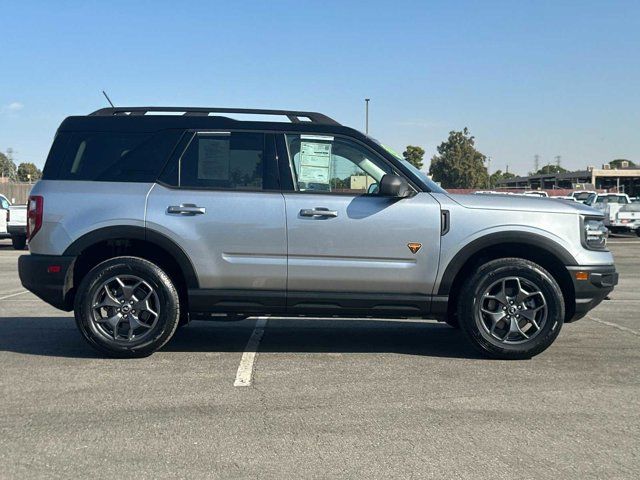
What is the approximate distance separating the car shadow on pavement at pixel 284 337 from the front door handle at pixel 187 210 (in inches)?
53.1

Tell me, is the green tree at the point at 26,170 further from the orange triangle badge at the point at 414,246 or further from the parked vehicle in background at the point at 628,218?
the orange triangle badge at the point at 414,246

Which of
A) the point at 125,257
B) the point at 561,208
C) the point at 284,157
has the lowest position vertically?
the point at 125,257

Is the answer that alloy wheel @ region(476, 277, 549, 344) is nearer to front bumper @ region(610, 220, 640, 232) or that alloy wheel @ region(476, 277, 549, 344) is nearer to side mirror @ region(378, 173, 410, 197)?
side mirror @ region(378, 173, 410, 197)

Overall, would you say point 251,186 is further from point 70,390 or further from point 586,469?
point 586,469

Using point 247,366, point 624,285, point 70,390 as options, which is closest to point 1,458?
point 70,390

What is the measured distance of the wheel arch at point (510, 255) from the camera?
5.58 m

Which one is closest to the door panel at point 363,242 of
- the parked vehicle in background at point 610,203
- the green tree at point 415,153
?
the parked vehicle in background at point 610,203

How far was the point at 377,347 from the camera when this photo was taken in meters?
6.23

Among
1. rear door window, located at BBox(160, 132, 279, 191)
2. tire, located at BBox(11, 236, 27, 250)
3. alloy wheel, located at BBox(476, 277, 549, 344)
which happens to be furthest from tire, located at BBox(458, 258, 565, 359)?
tire, located at BBox(11, 236, 27, 250)

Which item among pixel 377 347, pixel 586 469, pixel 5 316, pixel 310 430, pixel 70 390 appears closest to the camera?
pixel 586 469

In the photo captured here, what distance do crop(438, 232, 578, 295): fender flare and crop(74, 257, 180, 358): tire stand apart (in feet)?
7.80

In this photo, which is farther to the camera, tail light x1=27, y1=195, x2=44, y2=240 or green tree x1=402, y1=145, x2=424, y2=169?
green tree x1=402, y1=145, x2=424, y2=169

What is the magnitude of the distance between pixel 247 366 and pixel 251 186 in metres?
1.54

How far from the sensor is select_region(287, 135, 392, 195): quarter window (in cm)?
573
